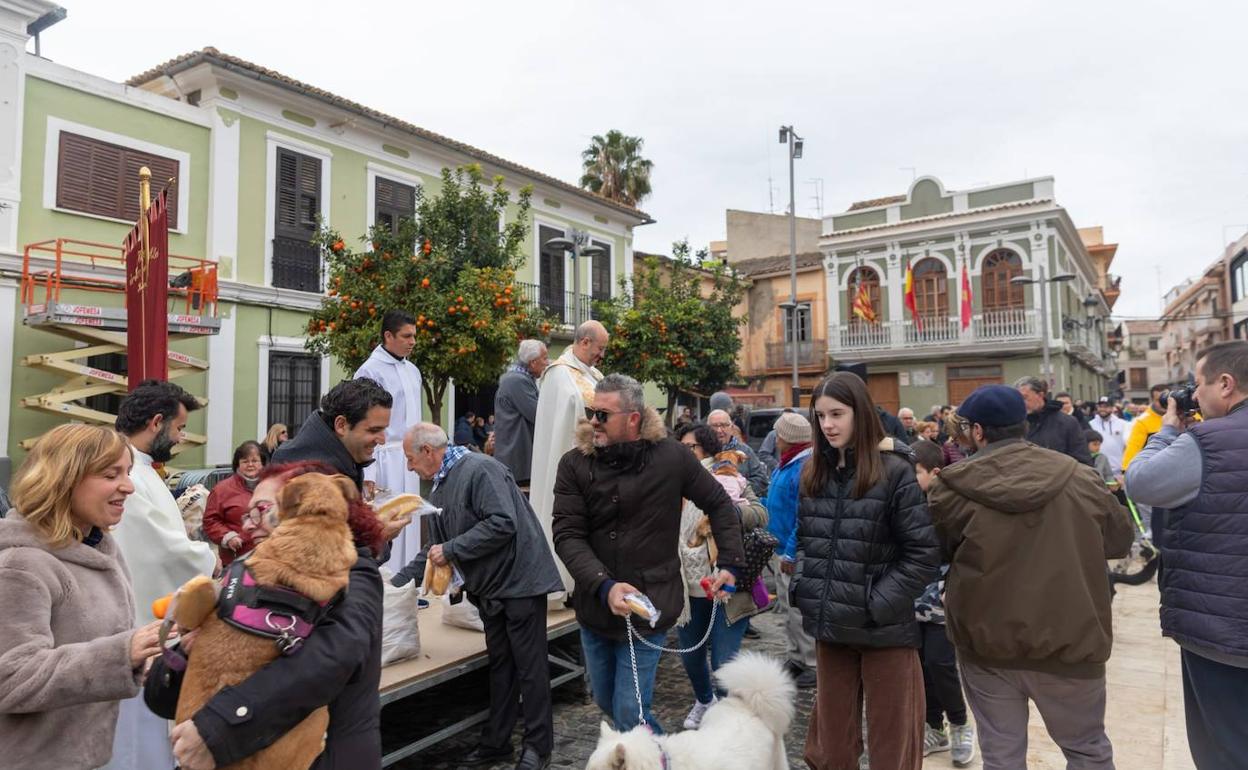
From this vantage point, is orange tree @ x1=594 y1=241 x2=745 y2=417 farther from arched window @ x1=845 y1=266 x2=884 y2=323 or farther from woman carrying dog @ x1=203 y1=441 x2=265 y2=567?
woman carrying dog @ x1=203 y1=441 x2=265 y2=567

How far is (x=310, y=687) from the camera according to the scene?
181 centimetres

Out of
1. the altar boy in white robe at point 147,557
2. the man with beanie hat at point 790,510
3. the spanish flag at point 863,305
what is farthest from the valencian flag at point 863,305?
the altar boy in white robe at point 147,557

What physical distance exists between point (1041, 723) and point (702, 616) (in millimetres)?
2178

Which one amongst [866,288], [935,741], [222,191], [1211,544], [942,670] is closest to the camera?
[1211,544]

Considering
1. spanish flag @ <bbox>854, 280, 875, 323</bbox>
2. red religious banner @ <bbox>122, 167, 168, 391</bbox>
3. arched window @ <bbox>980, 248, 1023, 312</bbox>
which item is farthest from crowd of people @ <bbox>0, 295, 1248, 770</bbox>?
arched window @ <bbox>980, 248, 1023, 312</bbox>

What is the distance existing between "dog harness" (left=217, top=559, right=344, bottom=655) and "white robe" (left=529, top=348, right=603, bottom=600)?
2.82m

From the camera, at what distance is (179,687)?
1.87 m

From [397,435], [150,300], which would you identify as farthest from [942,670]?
[150,300]

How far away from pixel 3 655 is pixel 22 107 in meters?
13.5

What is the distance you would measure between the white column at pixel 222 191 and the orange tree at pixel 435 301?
2.92m

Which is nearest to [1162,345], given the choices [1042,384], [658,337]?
[658,337]

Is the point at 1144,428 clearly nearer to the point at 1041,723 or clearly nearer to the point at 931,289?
the point at 1041,723

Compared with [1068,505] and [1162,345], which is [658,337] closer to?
[1068,505]

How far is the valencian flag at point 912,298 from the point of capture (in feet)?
91.4
